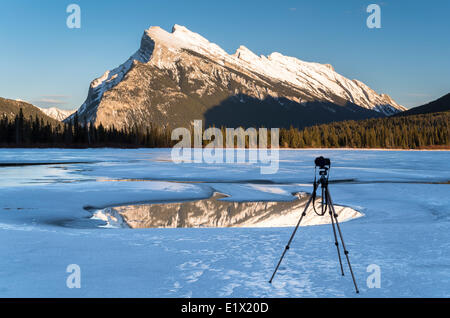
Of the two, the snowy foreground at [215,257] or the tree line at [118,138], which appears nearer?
the snowy foreground at [215,257]

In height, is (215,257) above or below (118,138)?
below

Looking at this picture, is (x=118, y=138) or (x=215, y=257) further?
(x=118, y=138)

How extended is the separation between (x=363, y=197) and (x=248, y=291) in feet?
56.8

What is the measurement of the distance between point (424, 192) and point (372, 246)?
16.4 meters

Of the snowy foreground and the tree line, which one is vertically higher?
the tree line

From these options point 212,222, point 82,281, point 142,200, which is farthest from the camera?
point 142,200

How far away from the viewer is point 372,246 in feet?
35.4

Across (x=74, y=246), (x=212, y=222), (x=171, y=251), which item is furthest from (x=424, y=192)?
(x=74, y=246)

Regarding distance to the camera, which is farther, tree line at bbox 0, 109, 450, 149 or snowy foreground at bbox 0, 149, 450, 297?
tree line at bbox 0, 109, 450, 149

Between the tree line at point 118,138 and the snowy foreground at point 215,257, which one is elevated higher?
the tree line at point 118,138

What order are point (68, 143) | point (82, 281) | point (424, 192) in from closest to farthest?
point (82, 281) → point (424, 192) → point (68, 143)

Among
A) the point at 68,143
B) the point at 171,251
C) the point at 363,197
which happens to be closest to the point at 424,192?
the point at 363,197
